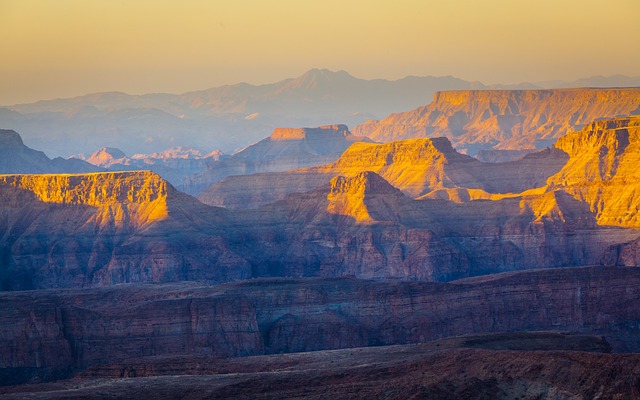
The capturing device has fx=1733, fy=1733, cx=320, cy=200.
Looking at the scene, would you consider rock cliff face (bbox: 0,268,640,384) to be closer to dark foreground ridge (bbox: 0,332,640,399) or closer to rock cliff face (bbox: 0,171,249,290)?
dark foreground ridge (bbox: 0,332,640,399)

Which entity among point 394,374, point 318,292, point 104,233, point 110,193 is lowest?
point 394,374

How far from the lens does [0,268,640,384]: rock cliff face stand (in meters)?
124

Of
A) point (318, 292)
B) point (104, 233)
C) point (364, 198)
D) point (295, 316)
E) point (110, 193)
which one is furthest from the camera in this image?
point (110, 193)

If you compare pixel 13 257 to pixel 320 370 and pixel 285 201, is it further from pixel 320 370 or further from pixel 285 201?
pixel 320 370

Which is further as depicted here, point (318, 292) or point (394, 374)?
point (318, 292)

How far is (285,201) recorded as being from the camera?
19588 centimetres

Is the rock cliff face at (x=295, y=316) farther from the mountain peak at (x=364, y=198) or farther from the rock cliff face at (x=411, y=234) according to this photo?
the mountain peak at (x=364, y=198)

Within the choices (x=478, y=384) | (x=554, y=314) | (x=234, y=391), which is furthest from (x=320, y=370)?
(x=554, y=314)

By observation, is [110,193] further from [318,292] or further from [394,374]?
[394,374]

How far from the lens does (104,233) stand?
7298 inches

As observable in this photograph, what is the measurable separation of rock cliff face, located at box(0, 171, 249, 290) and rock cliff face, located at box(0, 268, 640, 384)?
108ft

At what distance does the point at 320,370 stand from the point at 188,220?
3698 inches

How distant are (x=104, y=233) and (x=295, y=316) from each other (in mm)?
57902

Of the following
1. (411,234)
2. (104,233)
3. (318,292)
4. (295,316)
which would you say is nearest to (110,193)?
(104,233)
